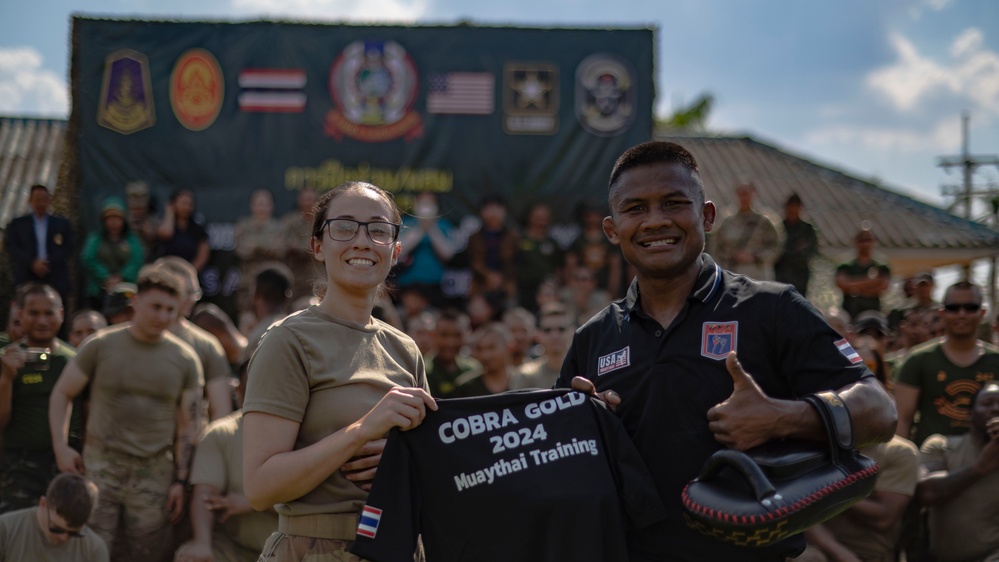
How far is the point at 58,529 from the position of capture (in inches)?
227

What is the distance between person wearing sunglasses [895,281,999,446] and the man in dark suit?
27.1 ft

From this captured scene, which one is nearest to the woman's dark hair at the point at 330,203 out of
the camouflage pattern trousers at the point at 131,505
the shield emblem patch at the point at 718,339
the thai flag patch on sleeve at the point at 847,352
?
the shield emblem patch at the point at 718,339

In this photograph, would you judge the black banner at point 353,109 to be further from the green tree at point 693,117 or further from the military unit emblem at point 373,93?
the green tree at point 693,117

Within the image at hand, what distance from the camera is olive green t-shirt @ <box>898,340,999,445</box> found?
267 inches

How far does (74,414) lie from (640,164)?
5.17 meters

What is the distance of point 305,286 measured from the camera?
1045 cm

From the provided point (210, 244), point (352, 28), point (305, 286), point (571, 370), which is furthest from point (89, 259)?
point (571, 370)

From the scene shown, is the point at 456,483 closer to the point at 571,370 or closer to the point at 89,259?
the point at 571,370

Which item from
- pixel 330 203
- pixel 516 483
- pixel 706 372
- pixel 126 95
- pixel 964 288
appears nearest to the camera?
pixel 706 372

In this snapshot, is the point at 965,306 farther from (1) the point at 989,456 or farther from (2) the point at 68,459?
(2) the point at 68,459

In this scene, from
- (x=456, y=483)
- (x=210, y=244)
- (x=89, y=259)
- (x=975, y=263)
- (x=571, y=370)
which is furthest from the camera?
(x=975, y=263)

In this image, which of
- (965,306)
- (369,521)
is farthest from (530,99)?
(369,521)

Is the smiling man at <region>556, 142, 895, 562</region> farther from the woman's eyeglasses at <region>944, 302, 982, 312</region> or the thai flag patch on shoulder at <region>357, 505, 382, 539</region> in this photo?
the woman's eyeglasses at <region>944, 302, 982, 312</region>

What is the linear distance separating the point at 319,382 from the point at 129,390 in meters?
4.03
